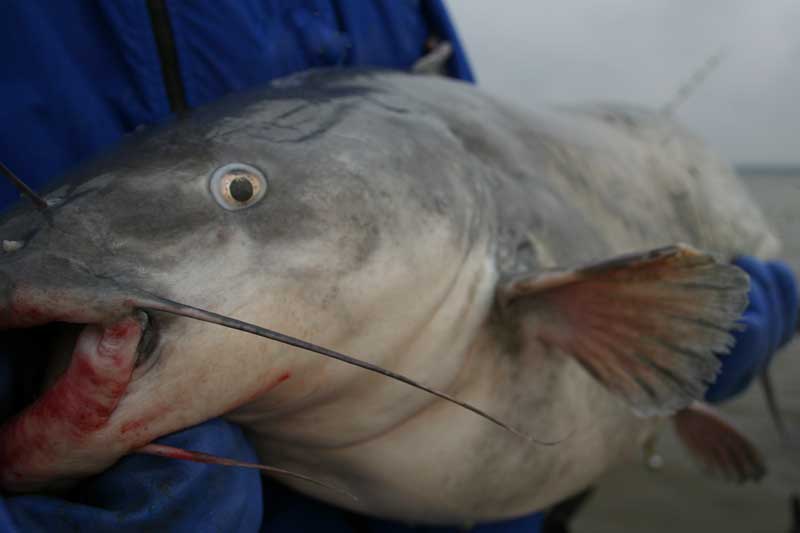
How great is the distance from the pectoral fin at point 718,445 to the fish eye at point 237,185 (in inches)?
67.5

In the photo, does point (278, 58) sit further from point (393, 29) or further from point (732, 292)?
point (732, 292)

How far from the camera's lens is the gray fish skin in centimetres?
82

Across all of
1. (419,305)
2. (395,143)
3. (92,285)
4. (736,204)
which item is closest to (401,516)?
(419,305)

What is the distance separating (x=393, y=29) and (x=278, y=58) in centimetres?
47

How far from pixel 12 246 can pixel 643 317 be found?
1.04 m

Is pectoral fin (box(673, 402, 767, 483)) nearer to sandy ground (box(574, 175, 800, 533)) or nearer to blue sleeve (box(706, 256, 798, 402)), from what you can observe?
blue sleeve (box(706, 256, 798, 402))

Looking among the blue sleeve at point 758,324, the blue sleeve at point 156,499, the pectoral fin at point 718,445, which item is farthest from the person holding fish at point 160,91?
the blue sleeve at point 758,324

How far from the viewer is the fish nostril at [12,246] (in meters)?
→ 0.79

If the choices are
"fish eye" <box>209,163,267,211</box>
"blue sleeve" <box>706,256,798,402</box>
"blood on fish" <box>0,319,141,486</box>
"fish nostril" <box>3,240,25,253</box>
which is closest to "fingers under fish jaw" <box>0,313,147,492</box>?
"blood on fish" <box>0,319,141,486</box>

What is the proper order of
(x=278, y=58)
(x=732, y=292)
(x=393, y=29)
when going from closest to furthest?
(x=732, y=292), (x=278, y=58), (x=393, y=29)

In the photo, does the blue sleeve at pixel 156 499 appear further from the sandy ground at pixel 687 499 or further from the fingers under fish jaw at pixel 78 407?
the sandy ground at pixel 687 499

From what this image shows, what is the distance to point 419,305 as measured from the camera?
1.13 m

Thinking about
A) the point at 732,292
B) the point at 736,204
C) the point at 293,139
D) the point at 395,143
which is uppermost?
the point at 293,139

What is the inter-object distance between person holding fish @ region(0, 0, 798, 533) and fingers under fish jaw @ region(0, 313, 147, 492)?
56mm
